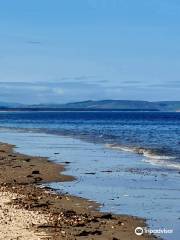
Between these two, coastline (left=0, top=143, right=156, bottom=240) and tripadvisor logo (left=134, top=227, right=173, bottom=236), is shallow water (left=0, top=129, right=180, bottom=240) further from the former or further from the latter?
coastline (left=0, top=143, right=156, bottom=240)

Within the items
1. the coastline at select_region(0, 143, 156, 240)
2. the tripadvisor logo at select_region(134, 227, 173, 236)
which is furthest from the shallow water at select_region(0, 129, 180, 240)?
the coastline at select_region(0, 143, 156, 240)

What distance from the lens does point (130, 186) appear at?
24266 millimetres

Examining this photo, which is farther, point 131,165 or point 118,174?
point 131,165

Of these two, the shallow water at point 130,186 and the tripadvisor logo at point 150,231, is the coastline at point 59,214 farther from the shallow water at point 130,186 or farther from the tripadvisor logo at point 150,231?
the shallow water at point 130,186

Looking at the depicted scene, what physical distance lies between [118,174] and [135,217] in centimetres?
1153

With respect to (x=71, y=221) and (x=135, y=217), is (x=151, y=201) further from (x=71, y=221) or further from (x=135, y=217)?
(x=71, y=221)

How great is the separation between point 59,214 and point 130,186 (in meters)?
7.14

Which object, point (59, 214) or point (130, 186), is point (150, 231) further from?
point (130, 186)

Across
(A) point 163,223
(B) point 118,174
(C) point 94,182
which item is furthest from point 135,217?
(B) point 118,174

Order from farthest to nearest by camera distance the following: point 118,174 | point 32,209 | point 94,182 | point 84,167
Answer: point 84,167
point 118,174
point 94,182
point 32,209

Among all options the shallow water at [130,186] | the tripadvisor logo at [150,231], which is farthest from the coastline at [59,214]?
the shallow water at [130,186]

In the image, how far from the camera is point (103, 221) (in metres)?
16.8

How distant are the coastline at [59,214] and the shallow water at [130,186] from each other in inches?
28.2

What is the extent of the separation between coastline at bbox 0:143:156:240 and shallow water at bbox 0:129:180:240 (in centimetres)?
72
